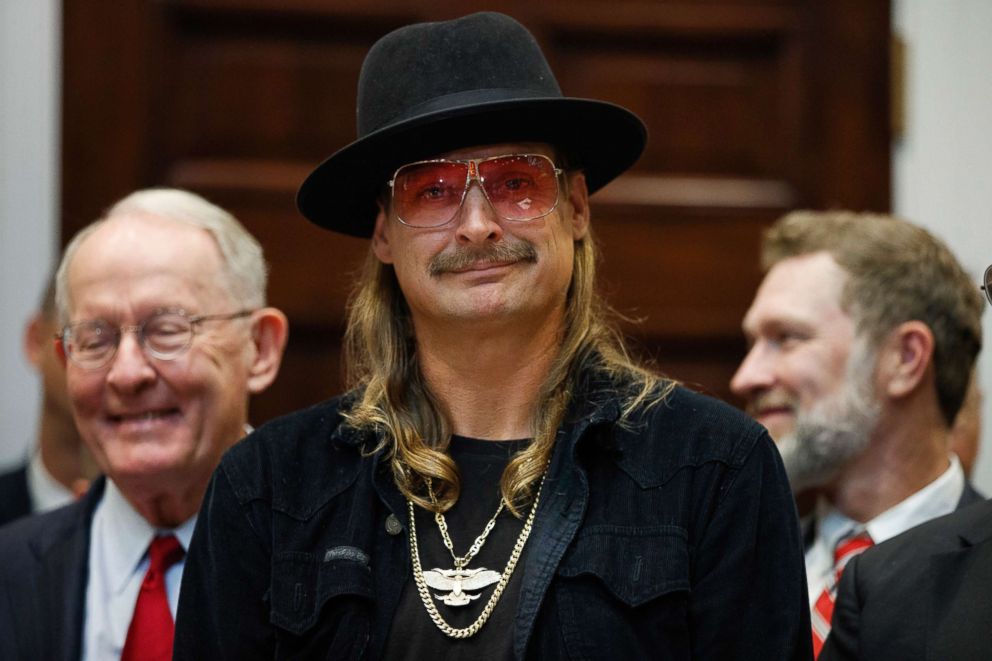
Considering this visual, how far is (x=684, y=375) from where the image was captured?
3838mm

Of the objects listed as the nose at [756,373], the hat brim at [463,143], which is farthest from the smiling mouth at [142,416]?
the nose at [756,373]

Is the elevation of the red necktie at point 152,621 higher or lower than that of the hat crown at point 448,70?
lower

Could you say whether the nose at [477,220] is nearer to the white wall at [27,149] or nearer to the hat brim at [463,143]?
the hat brim at [463,143]

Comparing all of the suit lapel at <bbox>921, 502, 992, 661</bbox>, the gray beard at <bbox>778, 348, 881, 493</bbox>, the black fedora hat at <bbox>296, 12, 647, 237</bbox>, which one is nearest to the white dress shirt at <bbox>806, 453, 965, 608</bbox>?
the gray beard at <bbox>778, 348, 881, 493</bbox>

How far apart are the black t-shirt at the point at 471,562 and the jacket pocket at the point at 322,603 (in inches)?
2.4

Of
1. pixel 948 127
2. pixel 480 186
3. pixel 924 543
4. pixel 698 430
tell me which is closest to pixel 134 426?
pixel 480 186

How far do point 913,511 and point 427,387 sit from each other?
50.0 inches

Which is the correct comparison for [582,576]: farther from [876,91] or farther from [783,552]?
[876,91]

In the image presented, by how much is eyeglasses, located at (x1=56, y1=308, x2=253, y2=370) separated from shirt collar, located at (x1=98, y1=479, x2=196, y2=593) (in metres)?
0.28

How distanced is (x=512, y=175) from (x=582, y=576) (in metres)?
0.67

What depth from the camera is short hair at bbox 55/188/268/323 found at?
3.07 metres

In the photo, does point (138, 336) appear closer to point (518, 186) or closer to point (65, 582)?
point (65, 582)

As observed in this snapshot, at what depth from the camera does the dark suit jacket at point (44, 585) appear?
279cm

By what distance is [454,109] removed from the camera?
231 cm
